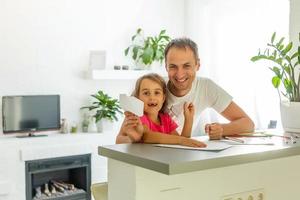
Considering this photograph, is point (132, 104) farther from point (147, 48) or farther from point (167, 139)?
point (147, 48)

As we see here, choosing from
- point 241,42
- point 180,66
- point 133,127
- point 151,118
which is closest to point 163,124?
point 151,118

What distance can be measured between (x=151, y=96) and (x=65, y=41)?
3.22 m

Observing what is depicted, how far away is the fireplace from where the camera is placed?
4242mm

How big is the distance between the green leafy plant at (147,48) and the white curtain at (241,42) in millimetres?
551

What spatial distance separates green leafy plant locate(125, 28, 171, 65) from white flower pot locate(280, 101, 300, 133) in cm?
338

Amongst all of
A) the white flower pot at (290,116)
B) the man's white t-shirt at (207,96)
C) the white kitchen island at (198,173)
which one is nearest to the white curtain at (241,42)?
the man's white t-shirt at (207,96)

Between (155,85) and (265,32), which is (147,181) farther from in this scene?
(265,32)

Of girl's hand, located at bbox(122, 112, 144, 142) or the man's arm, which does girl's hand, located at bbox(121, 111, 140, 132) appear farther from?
the man's arm

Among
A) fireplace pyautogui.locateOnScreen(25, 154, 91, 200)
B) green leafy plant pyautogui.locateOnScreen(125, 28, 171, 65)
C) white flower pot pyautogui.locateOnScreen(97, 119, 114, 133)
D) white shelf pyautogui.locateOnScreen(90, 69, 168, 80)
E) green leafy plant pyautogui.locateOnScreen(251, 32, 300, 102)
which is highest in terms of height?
green leafy plant pyautogui.locateOnScreen(125, 28, 171, 65)

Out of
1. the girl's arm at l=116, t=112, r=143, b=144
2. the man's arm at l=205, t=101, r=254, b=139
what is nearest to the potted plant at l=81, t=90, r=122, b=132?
the man's arm at l=205, t=101, r=254, b=139

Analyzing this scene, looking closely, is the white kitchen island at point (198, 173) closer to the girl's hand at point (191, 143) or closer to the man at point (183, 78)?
the girl's hand at point (191, 143)

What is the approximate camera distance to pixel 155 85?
1841mm

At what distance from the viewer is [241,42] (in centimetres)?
486

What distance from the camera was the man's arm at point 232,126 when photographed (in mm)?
1641
